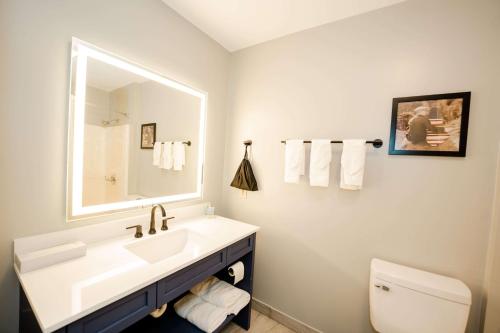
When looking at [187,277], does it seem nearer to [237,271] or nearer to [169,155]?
[237,271]

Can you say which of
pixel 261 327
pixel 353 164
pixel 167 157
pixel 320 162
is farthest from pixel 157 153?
pixel 261 327

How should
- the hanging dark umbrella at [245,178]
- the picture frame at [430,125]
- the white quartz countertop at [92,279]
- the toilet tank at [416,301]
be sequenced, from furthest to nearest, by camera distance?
1. the hanging dark umbrella at [245,178]
2. the picture frame at [430,125]
3. the toilet tank at [416,301]
4. the white quartz countertop at [92,279]

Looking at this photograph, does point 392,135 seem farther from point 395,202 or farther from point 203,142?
point 203,142

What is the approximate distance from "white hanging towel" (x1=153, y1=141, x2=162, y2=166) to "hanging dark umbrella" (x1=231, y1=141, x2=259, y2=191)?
704 mm

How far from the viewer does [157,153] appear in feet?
5.23

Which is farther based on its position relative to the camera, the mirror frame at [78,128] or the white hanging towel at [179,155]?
the white hanging towel at [179,155]

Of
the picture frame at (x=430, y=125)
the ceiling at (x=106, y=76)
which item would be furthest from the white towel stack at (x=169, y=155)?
the picture frame at (x=430, y=125)

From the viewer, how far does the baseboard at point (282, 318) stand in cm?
164

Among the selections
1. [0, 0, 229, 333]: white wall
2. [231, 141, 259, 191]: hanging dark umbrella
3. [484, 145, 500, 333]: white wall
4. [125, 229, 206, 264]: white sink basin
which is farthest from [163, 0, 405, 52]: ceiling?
[125, 229, 206, 264]: white sink basin

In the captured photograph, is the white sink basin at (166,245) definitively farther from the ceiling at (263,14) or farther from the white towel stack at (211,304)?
the ceiling at (263,14)

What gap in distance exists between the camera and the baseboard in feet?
5.39

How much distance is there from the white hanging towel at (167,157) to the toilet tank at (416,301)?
1.67m

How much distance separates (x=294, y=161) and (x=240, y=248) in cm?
80

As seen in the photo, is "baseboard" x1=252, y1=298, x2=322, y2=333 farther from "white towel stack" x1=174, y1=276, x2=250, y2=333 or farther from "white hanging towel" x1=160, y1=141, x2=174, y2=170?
"white hanging towel" x1=160, y1=141, x2=174, y2=170
